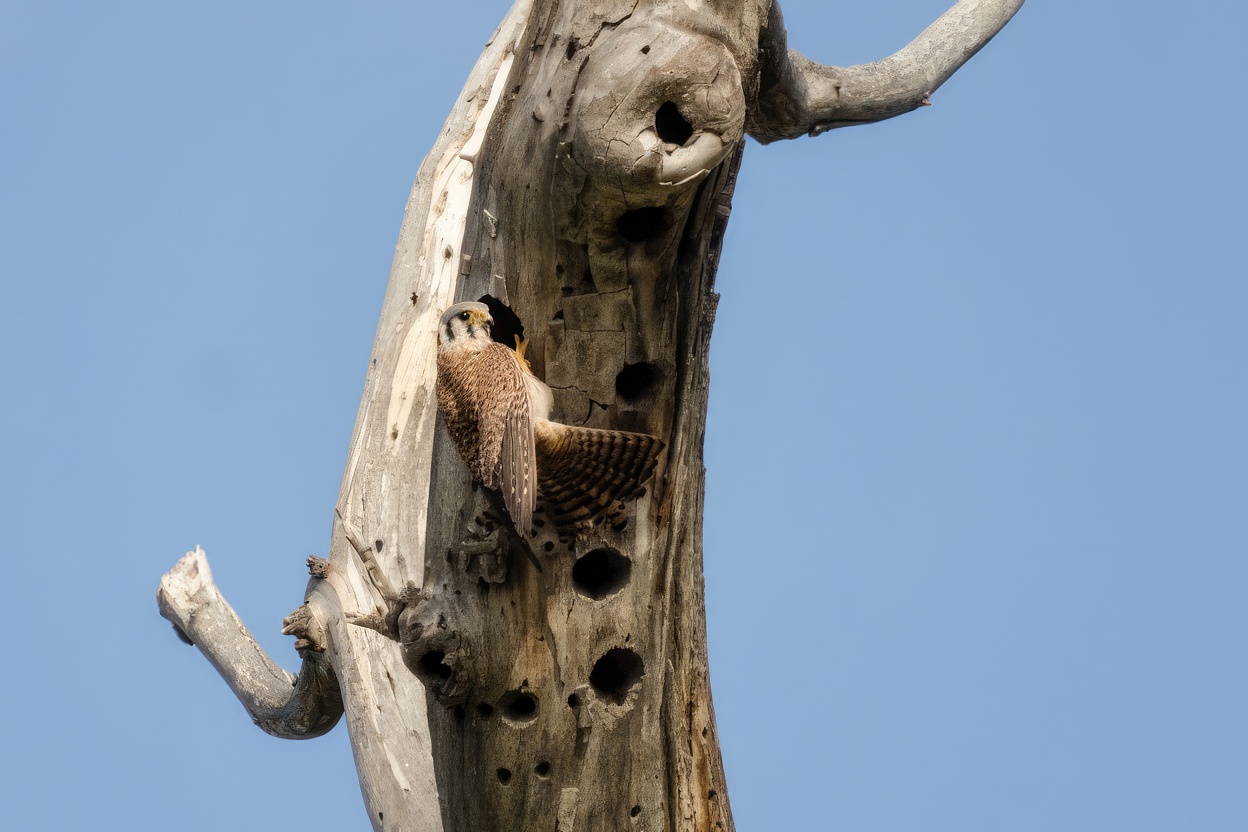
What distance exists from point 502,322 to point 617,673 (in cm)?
119

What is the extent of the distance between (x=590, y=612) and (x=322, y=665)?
1851 mm

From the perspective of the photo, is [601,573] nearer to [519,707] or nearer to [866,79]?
[519,707]

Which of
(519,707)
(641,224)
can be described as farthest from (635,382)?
(519,707)

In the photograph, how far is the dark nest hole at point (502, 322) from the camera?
167 inches

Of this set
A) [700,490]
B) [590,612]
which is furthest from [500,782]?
[700,490]

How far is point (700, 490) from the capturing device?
434cm

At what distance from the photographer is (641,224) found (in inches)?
156

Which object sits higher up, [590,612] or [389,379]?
[389,379]

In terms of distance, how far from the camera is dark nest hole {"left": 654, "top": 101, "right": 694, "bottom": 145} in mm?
3678

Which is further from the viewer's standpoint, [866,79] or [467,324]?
[866,79]

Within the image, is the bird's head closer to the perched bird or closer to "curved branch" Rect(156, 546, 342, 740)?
the perched bird

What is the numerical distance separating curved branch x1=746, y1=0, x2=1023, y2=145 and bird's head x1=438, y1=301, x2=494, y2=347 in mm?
1234

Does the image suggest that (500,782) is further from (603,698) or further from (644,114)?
(644,114)

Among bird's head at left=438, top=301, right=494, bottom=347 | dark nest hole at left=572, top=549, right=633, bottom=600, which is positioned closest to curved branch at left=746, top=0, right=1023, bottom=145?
bird's head at left=438, top=301, right=494, bottom=347
